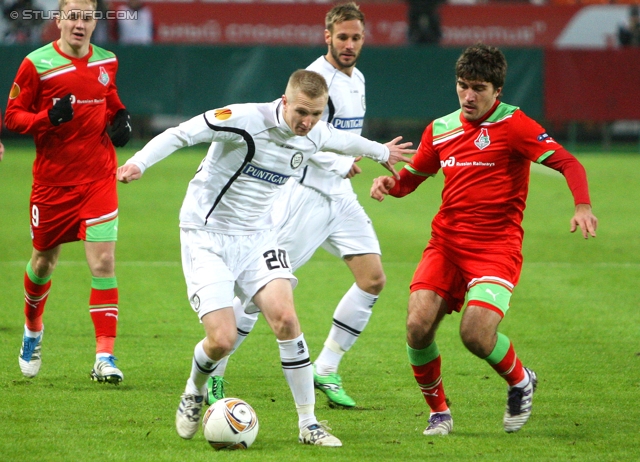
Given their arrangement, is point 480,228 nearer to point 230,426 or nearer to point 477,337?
point 477,337

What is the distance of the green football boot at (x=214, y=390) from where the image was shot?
6145 millimetres

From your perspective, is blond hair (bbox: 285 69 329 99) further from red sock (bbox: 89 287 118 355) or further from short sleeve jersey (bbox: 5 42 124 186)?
red sock (bbox: 89 287 118 355)

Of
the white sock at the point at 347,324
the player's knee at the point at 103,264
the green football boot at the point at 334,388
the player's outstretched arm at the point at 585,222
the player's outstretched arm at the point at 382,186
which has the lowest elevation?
the green football boot at the point at 334,388

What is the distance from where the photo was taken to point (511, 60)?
21469mm

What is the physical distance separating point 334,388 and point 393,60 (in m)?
15.8

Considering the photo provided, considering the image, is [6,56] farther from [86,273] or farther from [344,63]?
[344,63]

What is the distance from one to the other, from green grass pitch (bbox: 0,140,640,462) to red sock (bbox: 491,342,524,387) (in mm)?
302

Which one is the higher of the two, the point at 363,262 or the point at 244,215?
the point at 244,215

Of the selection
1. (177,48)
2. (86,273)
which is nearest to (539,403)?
(86,273)

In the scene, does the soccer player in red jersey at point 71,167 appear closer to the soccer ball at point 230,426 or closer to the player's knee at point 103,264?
the player's knee at point 103,264

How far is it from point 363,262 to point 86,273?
16.5ft

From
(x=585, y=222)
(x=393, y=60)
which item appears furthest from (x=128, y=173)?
(x=393, y=60)

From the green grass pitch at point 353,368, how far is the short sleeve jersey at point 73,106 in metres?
1.39

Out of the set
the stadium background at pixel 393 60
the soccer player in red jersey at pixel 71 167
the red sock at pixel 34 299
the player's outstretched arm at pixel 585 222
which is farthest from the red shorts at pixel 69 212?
the stadium background at pixel 393 60
